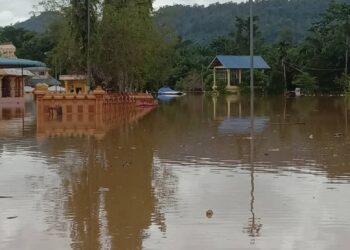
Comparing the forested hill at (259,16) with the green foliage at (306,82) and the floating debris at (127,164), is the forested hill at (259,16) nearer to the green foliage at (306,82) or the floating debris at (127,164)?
the green foliage at (306,82)

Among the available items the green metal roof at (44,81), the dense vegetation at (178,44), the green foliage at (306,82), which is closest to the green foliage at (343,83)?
the dense vegetation at (178,44)

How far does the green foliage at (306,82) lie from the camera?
230ft

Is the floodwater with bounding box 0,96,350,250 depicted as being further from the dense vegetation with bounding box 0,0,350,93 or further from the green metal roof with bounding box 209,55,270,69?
the green metal roof with bounding box 209,55,270,69

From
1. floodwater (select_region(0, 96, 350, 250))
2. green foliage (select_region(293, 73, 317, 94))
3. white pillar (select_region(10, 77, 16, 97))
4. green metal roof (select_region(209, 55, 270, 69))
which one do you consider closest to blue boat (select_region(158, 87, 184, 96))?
green metal roof (select_region(209, 55, 270, 69))

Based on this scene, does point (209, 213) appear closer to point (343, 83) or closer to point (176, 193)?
point (176, 193)

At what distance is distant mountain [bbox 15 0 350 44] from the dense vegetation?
0.72 feet

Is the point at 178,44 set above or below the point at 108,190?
above

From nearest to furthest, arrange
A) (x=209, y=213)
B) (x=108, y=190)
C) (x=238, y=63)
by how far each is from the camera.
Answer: (x=209, y=213)
(x=108, y=190)
(x=238, y=63)

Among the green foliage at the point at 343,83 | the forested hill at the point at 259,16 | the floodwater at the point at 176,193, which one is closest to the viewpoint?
the floodwater at the point at 176,193

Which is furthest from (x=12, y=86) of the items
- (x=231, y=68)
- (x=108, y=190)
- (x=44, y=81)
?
(x=108, y=190)

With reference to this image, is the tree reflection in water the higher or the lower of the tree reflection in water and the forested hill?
the lower

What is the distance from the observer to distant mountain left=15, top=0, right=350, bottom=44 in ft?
435

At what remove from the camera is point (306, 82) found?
7038cm

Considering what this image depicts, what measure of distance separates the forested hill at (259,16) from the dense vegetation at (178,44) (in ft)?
0.70
